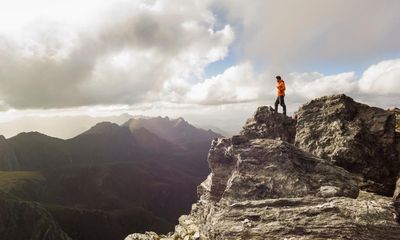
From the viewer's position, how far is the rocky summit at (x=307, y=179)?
24.1m

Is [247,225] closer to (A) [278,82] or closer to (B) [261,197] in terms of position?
(B) [261,197]

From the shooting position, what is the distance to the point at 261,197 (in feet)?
96.0

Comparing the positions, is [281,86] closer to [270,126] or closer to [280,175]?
[270,126]

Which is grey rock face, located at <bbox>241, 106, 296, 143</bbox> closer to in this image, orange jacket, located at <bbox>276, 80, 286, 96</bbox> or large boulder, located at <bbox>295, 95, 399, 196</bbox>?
orange jacket, located at <bbox>276, 80, 286, 96</bbox>

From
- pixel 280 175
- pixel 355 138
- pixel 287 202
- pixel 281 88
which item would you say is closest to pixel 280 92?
pixel 281 88

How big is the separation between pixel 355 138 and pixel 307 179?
9672 mm

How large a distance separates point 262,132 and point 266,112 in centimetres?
306

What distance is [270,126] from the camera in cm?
4388

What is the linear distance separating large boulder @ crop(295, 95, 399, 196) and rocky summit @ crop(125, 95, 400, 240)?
0.10 metres

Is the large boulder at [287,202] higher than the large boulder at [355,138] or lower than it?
lower

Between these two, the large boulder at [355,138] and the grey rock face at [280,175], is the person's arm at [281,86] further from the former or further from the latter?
the grey rock face at [280,175]

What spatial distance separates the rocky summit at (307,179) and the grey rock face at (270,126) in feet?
0.41

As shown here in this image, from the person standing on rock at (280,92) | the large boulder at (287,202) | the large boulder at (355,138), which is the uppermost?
the person standing on rock at (280,92)

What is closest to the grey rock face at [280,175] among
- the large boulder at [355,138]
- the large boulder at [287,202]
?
the large boulder at [287,202]
